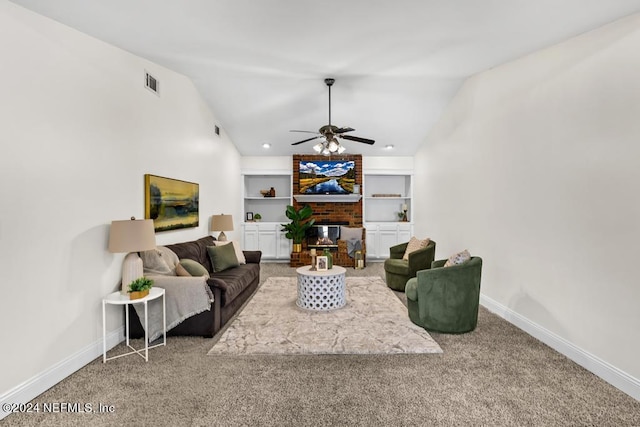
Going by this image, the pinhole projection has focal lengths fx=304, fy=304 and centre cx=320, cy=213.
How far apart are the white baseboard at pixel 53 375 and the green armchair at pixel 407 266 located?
12.3 feet

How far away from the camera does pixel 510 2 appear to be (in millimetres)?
2398

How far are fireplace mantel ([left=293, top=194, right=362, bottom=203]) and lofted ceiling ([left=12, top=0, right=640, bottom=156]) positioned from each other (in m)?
2.29

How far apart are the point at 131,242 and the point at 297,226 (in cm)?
442

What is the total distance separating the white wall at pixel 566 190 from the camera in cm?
227

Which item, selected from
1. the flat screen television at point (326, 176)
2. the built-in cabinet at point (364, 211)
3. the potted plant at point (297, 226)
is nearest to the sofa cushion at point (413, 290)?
the potted plant at point (297, 226)

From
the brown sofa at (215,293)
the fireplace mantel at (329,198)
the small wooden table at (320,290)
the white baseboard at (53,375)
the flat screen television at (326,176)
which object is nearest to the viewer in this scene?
the white baseboard at (53,375)

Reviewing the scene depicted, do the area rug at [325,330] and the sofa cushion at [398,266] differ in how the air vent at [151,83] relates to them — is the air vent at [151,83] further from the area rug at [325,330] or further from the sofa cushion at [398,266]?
the sofa cushion at [398,266]

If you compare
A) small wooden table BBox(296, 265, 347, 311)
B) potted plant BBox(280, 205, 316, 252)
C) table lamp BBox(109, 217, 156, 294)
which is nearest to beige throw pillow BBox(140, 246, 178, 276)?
table lamp BBox(109, 217, 156, 294)

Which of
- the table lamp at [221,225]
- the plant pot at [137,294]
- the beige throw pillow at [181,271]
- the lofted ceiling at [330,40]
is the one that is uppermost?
the lofted ceiling at [330,40]

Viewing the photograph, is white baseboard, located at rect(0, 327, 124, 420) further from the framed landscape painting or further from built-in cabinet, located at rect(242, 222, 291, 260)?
built-in cabinet, located at rect(242, 222, 291, 260)

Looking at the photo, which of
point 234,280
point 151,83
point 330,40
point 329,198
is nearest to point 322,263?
point 234,280

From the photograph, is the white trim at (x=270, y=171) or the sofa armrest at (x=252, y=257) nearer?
the sofa armrest at (x=252, y=257)

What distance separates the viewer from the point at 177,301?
304 centimetres

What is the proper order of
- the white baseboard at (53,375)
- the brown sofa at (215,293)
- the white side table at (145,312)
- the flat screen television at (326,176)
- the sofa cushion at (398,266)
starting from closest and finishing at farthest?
1. the white baseboard at (53,375)
2. the white side table at (145,312)
3. the brown sofa at (215,293)
4. the sofa cushion at (398,266)
5. the flat screen television at (326,176)
